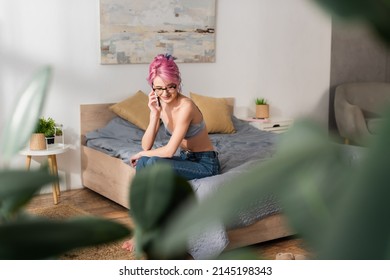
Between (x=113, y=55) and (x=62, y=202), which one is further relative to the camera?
(x=113, y=55)

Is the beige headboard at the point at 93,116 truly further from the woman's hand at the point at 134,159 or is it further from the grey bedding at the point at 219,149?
the woman's hand at the point at 134,159

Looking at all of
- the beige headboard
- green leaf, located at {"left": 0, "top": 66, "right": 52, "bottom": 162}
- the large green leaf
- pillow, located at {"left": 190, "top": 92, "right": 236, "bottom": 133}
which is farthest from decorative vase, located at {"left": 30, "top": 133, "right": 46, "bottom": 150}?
the large green leaf

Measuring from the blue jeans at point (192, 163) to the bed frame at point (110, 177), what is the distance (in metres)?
0.24

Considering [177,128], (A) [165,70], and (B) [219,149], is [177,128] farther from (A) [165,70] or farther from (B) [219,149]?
(B) [219,149]

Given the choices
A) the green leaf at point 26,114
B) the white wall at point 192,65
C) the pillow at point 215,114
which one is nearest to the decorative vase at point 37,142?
the white wall at point 192,65

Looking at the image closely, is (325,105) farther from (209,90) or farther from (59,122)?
(59,122)

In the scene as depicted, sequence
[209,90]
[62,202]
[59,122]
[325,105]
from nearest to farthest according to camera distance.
Answer: [62,202] → [59,122] → [209,90] → [325,105]

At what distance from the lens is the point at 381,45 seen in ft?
0.61

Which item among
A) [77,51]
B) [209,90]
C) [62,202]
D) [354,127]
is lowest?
[62,202]

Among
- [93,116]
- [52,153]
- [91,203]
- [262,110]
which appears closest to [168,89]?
[52,153]

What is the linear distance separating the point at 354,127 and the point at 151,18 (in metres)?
2.35
